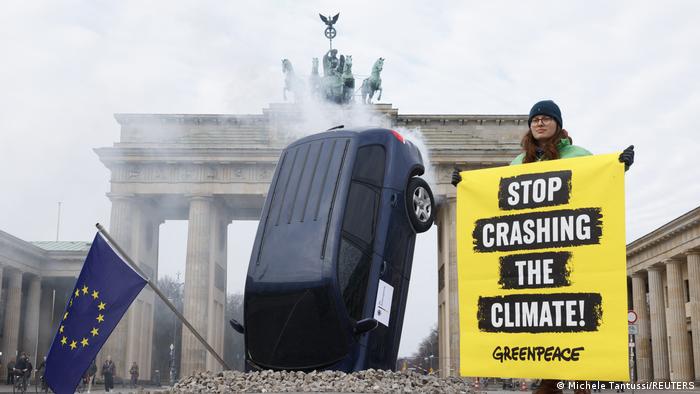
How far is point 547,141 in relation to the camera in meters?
5.83

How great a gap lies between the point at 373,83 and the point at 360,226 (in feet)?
143

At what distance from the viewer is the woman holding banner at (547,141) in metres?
5.69

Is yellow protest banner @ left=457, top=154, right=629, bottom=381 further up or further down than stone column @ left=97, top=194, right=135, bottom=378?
further down

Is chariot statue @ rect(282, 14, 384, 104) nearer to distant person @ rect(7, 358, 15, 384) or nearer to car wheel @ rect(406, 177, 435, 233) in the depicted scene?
distant person @ rect(7, 358, 15, 384)

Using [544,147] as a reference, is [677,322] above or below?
above

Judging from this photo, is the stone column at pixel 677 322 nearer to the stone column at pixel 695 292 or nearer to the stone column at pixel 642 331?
the stone column at pixel 695 292

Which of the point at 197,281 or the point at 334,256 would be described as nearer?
the point at 334,256

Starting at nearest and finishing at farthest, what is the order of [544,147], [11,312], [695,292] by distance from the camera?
[544,147], [695,292], [11,312]

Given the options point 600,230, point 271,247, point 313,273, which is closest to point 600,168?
point 600,230

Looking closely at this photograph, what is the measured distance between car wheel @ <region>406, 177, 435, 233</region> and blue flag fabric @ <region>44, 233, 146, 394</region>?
11.1ft

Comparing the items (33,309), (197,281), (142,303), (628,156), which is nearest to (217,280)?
(197,281)

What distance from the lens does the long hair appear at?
5.83 metres

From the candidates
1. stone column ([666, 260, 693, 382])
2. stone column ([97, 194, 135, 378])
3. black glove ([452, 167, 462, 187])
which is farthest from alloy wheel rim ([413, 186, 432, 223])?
stone column ([666, 260, 693, 382])

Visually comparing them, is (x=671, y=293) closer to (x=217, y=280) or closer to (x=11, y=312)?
(x=217, y=280)
